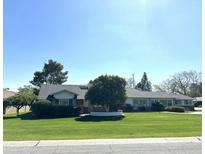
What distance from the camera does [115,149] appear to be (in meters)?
10.7

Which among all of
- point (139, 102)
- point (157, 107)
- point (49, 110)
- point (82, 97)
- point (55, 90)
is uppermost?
point (55, 90)

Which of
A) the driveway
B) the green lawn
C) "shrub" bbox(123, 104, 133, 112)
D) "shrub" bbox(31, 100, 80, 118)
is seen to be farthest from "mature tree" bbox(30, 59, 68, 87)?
the driveway

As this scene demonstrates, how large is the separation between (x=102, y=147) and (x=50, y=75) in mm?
63129

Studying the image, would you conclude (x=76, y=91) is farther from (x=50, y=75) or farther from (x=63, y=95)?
(x=50, y=75)

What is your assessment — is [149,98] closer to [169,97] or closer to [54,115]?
[169,97]

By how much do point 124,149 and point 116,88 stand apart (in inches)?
884

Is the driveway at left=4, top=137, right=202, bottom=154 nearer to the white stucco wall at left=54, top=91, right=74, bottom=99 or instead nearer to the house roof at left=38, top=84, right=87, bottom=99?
the white stucco wall at left=54, top=91, right=74, bottom=99

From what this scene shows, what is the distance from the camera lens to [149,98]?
5000 cm

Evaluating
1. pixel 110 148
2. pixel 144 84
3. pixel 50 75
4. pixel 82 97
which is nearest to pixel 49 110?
pixel 82 97

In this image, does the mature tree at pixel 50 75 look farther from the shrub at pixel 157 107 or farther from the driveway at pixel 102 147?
the driveway at pixel 102 147

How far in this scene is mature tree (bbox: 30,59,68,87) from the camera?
234ft

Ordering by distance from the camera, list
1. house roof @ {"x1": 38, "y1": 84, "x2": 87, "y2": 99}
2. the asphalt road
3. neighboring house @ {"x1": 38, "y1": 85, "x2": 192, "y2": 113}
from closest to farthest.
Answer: the asphalt road → neighboring house @ {"x1": 38, "y1": 85, "x2": 192, "y2": 113} → house roof @ {"x1": 38, "y1": 84, "x2": 87, "y2": 99}

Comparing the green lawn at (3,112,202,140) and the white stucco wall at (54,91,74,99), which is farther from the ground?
the white stucco wall at (54,91,74,99)

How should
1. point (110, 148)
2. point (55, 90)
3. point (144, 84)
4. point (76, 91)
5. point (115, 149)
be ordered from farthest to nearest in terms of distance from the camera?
point (144, 84)
point (76, 91)
point (55, 90)
point (110, 148)
point (115, 149)
